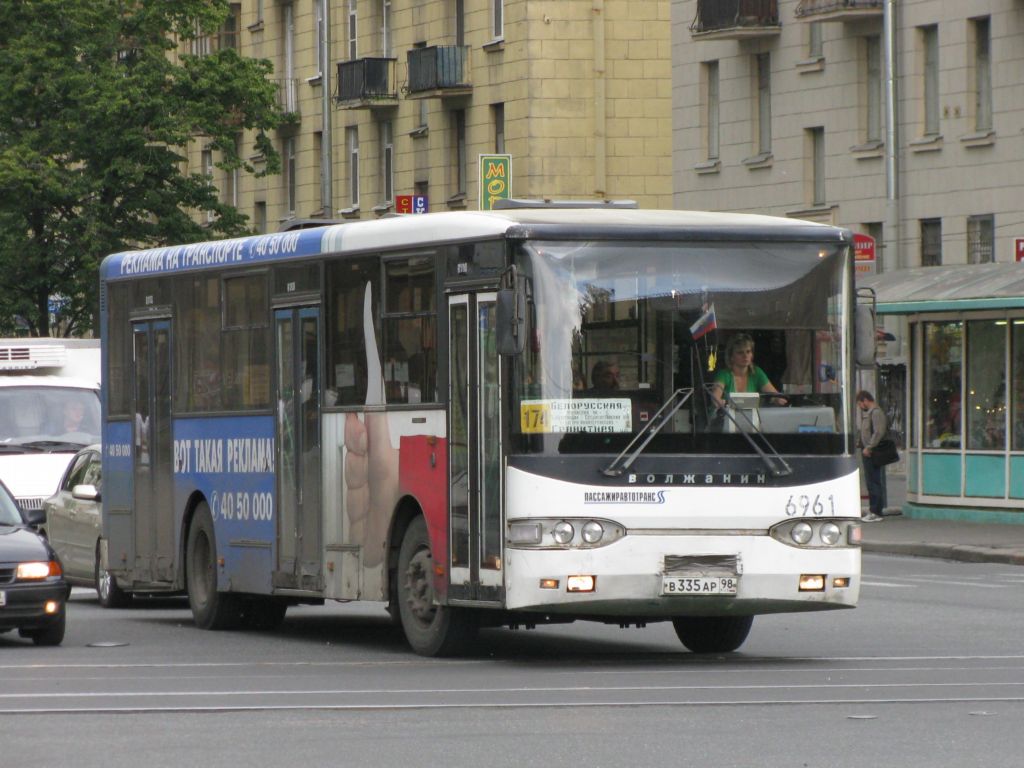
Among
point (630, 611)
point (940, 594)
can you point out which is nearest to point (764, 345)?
point (630, 611)

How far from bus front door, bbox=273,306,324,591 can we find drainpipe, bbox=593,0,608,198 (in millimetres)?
36921

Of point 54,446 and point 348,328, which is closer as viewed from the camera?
point 348,328

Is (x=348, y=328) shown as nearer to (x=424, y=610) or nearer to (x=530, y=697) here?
(x=424, y=610)

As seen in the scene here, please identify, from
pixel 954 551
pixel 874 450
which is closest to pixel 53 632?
pixel 954 551

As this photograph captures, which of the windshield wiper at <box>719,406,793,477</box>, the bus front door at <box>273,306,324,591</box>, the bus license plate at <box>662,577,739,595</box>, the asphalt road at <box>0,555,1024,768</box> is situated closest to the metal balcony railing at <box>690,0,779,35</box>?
the asphalt road at <box>0,555,1024,768</box>

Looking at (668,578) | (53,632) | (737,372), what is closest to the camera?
(668,578)

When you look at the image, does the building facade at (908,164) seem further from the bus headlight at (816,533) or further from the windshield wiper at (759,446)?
the windshield wiper at (759,446)

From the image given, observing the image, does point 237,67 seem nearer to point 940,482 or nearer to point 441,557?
point 940,482

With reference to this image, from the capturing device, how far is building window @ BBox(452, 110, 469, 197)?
189 feet

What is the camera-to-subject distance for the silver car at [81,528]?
74.0 feet

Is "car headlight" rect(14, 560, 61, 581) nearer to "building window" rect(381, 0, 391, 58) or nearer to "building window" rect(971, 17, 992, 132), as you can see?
"building window" rect(971, 17, 992, 132)

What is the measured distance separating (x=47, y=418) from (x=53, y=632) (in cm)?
1018

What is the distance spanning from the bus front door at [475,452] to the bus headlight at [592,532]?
496 mm

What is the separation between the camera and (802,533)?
1496cm
